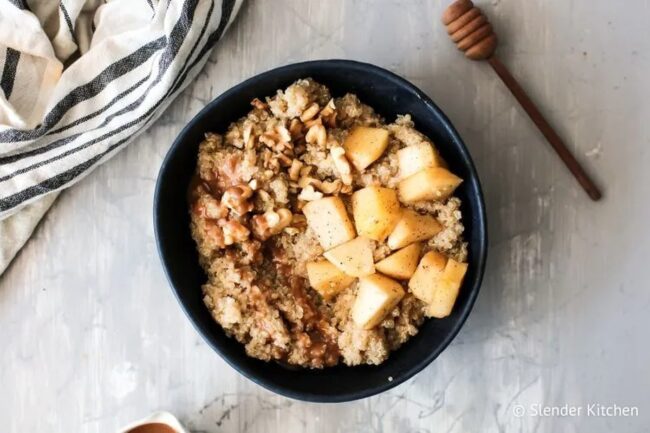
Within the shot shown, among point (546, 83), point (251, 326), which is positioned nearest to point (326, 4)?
point (546, 83)

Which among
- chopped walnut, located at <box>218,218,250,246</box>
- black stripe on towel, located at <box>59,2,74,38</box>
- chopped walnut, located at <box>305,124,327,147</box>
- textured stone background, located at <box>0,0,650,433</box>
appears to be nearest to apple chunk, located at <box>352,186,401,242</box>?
chopped walnut, located at <box>305,124,327,147</box>

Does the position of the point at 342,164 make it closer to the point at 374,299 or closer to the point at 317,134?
the point at 317,134

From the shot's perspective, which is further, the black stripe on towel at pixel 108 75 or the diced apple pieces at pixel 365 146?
the black stripe on towel at pixel 108 75

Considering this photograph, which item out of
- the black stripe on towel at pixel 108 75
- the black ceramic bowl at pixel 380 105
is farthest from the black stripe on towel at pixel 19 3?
the black ceramic bowl at pixel 380 105

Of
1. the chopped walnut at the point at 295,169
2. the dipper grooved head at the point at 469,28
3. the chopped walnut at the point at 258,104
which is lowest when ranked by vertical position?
the chopped walnut at the point at 295,169

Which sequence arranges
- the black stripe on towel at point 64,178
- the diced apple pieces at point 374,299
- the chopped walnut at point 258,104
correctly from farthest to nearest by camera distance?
the black stripe on towel at point 64,178
the chopped walnut at point 258,104
the diced apple pieces at point 374,299

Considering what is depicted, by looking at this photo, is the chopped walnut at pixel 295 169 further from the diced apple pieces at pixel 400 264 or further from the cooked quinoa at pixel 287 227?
the diced apple pieces at pixel 400 264
